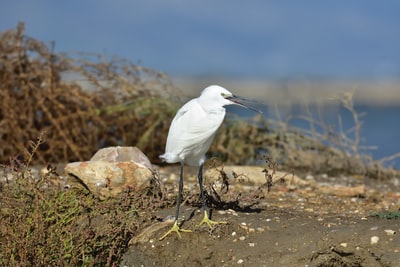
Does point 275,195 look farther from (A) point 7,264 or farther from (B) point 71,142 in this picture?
(B) point 71,142

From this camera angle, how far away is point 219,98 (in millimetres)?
5094

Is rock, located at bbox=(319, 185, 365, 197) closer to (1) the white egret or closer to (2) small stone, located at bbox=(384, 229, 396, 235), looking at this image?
(2) small stone, located at bbox=(384, 229, 396, 235)

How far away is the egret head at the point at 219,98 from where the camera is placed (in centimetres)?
507

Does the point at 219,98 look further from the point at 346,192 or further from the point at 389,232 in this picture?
the point at 346,192

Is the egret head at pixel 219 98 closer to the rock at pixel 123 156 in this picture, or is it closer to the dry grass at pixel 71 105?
the rock at pixel 123 156

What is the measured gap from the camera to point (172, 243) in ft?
18.0

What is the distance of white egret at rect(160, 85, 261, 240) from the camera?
5105 mm

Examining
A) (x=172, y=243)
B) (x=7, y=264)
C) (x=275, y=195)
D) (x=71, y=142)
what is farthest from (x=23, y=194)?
(x=71, y=142)

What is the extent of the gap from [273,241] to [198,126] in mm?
973

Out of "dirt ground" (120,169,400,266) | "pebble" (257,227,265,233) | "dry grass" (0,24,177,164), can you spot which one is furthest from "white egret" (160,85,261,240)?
"dry grass" (0,24,177,164)

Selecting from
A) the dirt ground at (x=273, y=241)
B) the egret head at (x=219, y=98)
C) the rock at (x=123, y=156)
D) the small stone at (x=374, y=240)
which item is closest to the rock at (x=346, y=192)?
the dirt ground at (x=273, y=241)

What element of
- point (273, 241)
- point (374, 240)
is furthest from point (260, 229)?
point (374, 240)

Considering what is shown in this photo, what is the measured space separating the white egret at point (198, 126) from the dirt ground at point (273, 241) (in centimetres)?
13

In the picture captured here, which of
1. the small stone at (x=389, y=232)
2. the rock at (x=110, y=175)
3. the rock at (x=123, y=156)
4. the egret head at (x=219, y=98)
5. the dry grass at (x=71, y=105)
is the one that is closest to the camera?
the egret head at (x=219, y=98)
